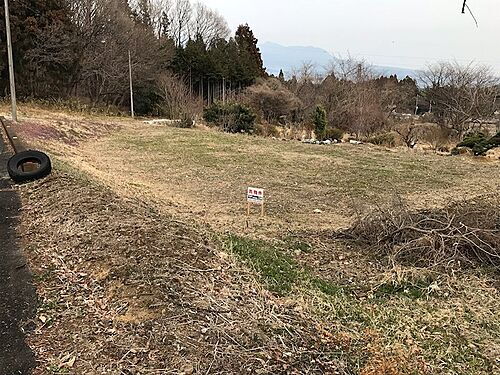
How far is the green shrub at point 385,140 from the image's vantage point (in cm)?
1648

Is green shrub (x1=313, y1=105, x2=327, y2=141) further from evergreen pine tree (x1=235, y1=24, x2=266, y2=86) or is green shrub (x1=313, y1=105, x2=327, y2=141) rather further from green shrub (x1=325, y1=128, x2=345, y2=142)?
evergreen pine tree (x1=235, y1=24, x2=266, y2=86)

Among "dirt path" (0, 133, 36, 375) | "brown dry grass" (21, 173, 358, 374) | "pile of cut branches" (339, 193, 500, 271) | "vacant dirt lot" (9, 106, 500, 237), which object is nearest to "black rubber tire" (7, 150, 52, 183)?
"vacant dirt lot" (9, 106, 500, 237)

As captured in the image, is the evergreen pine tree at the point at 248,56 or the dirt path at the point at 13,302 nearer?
the dirt path at the point at 13,302

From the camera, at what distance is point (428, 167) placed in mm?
10539

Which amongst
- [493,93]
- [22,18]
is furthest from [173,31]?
[493,93]

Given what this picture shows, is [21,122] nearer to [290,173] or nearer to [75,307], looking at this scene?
[290,173]

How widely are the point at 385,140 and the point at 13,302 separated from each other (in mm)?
15713

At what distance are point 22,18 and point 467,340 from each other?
880 inches

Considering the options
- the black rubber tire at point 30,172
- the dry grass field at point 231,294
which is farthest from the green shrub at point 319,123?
the black rubber tire at point 30,172

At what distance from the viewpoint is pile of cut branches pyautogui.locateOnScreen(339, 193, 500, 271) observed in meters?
3.88

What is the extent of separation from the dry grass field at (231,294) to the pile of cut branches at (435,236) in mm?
153

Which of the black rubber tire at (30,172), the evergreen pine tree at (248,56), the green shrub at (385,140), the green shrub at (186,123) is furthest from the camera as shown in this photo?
the evergreen pine tree at (248,56)

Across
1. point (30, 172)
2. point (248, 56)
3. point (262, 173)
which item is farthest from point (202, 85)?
point (30, 172)

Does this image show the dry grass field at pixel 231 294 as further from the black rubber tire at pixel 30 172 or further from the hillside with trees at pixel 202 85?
the hillside with trees at pixel 202 85
